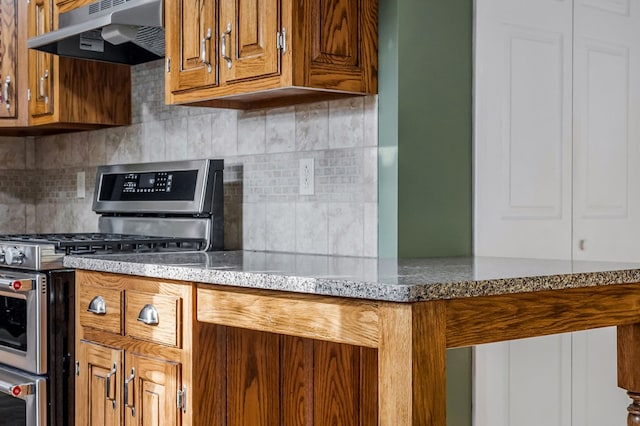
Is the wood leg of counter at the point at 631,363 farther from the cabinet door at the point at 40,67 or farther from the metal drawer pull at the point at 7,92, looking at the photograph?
the metal drawer pull at the point at 7,92

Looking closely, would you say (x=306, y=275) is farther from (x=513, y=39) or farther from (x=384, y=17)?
(x=513, y=39)

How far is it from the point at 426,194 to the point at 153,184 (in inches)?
47.9

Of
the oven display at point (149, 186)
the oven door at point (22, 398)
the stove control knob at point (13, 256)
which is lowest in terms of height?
the oven door at point (22, 398)

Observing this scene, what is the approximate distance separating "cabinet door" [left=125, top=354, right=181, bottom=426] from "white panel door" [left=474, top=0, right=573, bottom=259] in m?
1.01

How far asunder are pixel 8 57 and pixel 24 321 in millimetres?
1424

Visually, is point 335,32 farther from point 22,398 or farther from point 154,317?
point 22,398

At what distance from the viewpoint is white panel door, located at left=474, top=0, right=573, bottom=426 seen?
99.9 inches

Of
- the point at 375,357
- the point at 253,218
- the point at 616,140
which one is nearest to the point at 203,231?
the point at 253,218

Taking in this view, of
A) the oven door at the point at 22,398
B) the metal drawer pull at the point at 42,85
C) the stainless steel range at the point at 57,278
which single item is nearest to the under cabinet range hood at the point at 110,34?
the metal drawer pull at the point at 42,85

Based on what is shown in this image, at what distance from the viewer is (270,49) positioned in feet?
7.68

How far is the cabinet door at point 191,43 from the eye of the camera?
2.55m

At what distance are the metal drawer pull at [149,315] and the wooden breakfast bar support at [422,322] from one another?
0.18 meters

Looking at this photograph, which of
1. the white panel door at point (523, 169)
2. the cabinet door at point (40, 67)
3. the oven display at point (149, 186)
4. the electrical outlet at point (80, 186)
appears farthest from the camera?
the electrical outlet at point (80, 186)

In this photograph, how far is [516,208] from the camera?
2.58 m
